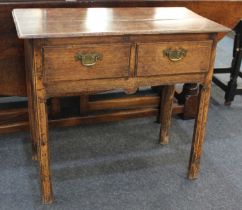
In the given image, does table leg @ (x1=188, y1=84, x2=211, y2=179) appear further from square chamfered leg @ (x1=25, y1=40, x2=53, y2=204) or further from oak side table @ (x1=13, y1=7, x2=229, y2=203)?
square chamfered leg @ (x1=25, y1=40, x2=53, y2=204)

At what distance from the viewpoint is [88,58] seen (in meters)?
1.41

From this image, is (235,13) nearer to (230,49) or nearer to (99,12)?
(99,12)

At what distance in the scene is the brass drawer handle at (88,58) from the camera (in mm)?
1399

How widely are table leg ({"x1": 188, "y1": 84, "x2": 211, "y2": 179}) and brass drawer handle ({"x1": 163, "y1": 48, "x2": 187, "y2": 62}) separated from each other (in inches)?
7.7

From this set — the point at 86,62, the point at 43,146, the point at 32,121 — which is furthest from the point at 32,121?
the point at 86,62

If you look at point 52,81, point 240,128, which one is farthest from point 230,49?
point 52,81

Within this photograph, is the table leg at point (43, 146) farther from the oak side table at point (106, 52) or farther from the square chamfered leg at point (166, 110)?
the square chamfered leg at point (166, 110)

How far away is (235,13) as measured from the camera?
217 centimetres

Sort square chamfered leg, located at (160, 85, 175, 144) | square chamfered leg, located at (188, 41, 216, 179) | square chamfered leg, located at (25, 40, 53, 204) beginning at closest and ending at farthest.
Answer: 1. square chamfered leg, located at (25, 40, 53, 204)
2. square chamfered leg, located at (188, 41, 216, 179)
3. square chamfered leg, located at (160, 85, 175, 144)

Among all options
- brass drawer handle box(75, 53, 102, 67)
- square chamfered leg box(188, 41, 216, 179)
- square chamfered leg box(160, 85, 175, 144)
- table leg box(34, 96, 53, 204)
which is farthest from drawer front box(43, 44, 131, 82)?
square chamfered leg box(160, 85, 175, 144)

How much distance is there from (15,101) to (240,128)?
57.0 inches

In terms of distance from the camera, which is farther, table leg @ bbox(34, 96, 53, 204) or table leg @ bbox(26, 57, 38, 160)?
table leg @ bbox(26, 57, 38, 160)

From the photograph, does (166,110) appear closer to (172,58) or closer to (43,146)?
(172,58)

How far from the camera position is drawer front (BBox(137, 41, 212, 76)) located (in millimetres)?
1485
